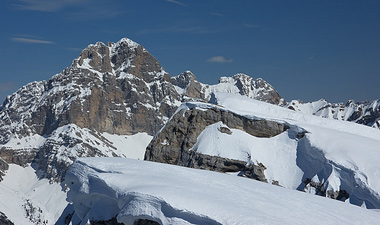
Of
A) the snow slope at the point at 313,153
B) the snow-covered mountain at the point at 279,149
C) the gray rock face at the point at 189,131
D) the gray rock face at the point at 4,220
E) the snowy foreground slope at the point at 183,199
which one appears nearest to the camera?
the snowy foreground slope at the point at 183,199

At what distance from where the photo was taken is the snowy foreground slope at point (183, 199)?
2533 centimetres

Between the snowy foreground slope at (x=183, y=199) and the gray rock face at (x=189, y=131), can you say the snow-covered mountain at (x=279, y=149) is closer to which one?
the gray rock face at (x=189, y=131)

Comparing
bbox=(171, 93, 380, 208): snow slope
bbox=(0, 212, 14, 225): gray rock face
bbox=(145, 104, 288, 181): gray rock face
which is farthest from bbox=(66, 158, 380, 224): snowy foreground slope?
bbox=(0, 212, 14, 225): gray rock face

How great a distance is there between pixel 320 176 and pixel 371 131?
46.5 feet

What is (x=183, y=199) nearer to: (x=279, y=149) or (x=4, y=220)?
(x=279, y=149)

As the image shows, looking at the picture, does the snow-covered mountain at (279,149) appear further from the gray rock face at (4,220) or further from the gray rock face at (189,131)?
the gray rock face at (4,220)

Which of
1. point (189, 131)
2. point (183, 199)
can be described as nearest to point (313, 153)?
point (189, 131)

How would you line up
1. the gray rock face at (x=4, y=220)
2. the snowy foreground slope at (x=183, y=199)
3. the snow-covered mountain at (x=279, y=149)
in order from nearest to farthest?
the snowy foreground slope at (x=183, y=199) → the snow-covered mountain at (x=279, y=149) → the gray rock face at (x=4, y=220)

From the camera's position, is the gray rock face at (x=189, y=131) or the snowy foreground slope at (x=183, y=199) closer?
the snowy foreground slope at (x=183, y=199)

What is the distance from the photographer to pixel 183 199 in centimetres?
2600

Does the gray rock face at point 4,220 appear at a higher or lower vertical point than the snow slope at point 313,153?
lower

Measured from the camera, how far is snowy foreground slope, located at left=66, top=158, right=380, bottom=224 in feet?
83.1

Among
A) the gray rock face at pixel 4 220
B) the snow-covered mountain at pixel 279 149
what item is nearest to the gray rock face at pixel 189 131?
the snow-covered mountain at pixel 279 149

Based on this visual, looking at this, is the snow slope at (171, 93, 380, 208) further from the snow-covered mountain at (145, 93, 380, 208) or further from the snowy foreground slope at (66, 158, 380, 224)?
the snowy foreground slope at (66, 158, 380, 224)
